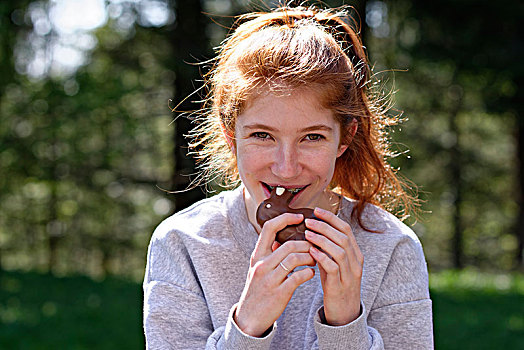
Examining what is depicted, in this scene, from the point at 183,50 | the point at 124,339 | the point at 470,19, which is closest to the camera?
the point at 124,339

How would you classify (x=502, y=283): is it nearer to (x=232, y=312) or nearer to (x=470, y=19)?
(x=470, y=19)

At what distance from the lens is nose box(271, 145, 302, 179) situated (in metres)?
2.19

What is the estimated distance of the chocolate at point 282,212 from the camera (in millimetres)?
2139

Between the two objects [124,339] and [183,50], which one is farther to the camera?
[183,50]

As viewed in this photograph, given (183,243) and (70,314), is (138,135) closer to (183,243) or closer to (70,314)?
(70,314)

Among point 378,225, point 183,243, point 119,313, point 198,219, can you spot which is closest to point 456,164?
point 119,313

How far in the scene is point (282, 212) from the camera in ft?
7.23

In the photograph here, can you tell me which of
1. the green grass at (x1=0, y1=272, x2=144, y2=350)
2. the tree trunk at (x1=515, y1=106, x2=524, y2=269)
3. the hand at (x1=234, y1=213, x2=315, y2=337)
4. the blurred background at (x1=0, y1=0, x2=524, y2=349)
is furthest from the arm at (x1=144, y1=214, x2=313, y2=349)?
the tree trunk at (x1=515, y1=106, x2=524, y2=269)

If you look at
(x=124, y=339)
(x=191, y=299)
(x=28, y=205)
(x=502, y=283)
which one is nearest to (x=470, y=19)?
(x=502, y=283)

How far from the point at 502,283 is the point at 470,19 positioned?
447cm

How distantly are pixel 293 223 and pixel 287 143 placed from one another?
28 cm

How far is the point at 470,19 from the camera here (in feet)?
33.2

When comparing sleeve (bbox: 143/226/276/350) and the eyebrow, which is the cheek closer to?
the eyebrow

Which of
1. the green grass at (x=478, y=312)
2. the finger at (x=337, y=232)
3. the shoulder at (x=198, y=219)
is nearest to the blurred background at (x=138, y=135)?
the green grass at (x=478, y=312)
